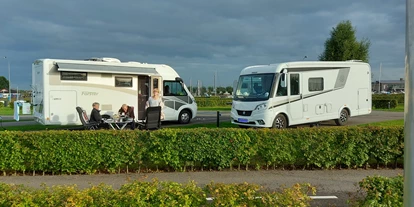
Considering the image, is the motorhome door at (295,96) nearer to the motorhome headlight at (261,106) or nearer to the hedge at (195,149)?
the motorhome headlight at (261,106)

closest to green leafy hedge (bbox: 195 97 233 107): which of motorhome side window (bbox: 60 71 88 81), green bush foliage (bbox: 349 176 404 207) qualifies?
motorhome side window (bbox: 60 71 88 81)

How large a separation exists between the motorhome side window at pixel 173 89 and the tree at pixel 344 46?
26.0m

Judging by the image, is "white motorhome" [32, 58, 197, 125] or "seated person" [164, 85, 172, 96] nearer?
"white motorhome" [32, 58, 197, 125]

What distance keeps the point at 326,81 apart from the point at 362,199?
10.3m

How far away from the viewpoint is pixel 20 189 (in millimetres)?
3504

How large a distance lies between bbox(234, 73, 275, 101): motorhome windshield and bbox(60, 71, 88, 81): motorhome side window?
6357 millimetres

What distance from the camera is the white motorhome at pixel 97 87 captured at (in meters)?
11.8

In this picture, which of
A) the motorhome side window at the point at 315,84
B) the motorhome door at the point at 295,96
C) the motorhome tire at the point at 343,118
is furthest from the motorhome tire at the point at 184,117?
the motorhome tire at the point at 343,118

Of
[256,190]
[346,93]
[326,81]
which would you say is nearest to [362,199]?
[256,190]

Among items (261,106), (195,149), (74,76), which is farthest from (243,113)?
(74,76)

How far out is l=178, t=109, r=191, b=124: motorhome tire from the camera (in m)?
15.5

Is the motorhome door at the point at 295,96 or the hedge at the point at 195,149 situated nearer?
the hedge at the point at 195,149

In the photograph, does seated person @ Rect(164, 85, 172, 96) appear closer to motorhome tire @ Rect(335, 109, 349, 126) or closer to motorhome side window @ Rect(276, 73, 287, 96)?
motorhome side window @ Rect(276, 73, 287, 96)

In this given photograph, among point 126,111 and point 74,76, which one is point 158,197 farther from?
point 74,76
